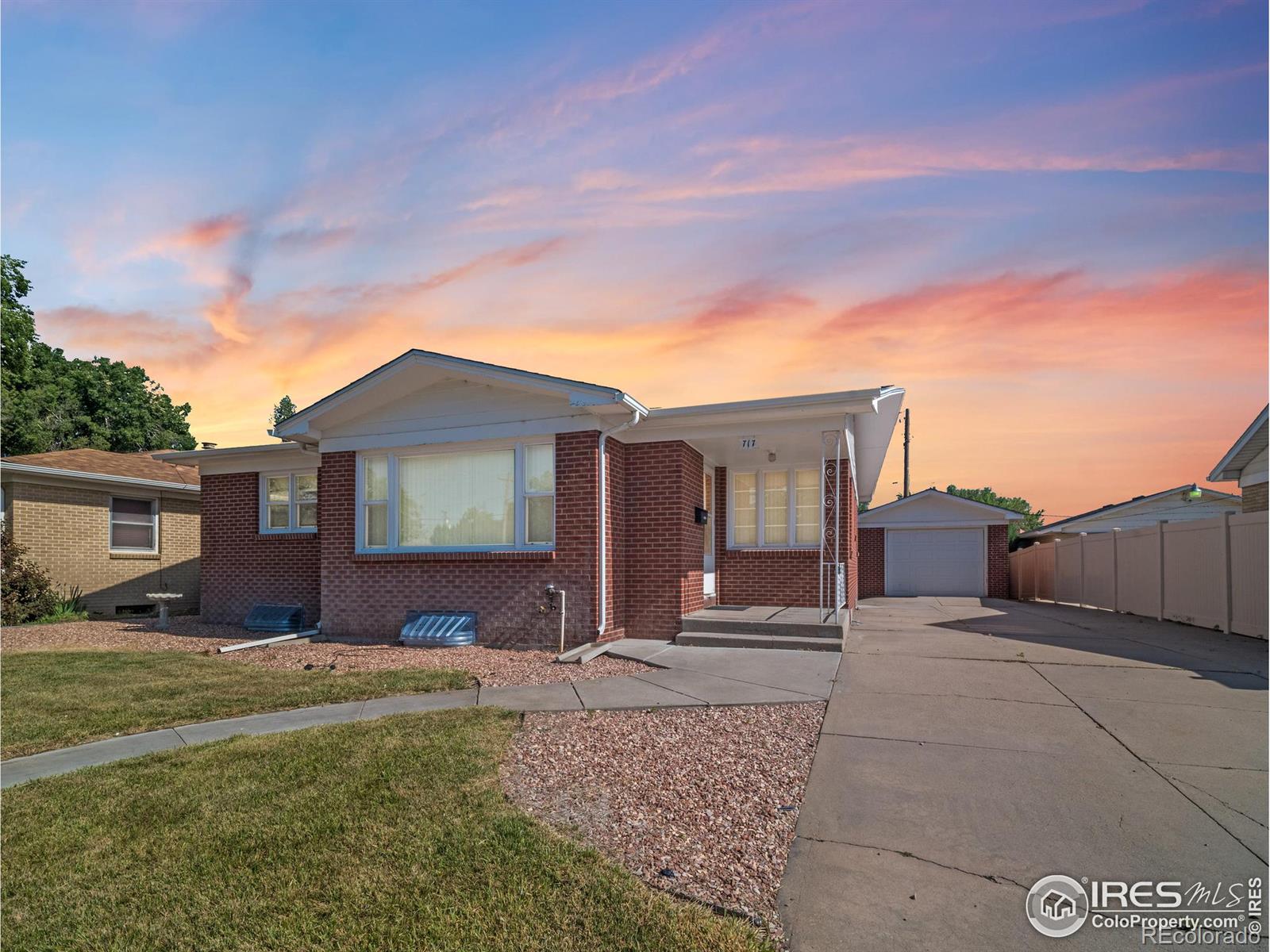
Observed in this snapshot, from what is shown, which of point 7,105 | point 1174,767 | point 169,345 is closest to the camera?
point 1174,767

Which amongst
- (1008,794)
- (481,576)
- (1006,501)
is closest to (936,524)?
(481,576)

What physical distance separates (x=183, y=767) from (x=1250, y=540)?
14.2 m

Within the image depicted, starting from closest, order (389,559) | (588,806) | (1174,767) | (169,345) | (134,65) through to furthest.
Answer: (588,806)
(1174,767)
(134,65)
(389,559)
(169,345)

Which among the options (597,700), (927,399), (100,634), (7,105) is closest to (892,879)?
(597,700)

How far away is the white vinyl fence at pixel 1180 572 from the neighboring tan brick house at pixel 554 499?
5.84 metres

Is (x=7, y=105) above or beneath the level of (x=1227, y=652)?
above

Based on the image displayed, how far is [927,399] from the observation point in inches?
659

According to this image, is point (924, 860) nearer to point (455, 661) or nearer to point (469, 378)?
point (455, 661)

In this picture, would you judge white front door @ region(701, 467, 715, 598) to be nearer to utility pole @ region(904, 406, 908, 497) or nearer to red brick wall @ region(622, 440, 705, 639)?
red brick wall @ region(622, 440, 705, 639)

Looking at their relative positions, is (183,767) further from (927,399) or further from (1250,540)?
(927,399)

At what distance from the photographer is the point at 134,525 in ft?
56.9

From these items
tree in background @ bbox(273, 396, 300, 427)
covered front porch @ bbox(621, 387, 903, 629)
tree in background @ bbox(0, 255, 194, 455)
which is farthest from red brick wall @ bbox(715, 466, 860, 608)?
tree in background @ bbox(273, 396, 300, 427)

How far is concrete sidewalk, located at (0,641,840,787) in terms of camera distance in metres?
5.25

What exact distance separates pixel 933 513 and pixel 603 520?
1765 centimetres
